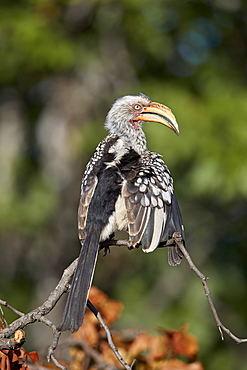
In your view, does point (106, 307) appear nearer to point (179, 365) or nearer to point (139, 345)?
point (139, 345)

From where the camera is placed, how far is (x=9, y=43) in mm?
7410

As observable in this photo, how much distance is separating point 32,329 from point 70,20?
434 cm

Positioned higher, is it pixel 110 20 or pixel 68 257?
pixel 110 20

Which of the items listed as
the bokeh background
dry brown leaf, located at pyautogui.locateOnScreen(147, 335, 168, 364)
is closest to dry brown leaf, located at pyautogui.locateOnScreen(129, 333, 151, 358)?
dry brown leaf, located at pyautogui.locateOnScreen(147, 335, 168, 364)

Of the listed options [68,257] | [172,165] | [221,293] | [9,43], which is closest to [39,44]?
[9,43]

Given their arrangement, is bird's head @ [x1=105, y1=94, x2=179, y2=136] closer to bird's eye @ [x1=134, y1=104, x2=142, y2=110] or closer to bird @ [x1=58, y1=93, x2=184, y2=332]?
bird's eye @ [x1=134, y1=104, x2=142, y2=110]

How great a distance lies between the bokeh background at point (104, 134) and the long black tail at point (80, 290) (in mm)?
4064

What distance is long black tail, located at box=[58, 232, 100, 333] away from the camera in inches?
92.0

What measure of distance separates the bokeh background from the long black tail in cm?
406

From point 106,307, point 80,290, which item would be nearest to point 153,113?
point 106,307

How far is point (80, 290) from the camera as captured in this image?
2.50 meters

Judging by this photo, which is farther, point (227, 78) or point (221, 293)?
point (221, 293)

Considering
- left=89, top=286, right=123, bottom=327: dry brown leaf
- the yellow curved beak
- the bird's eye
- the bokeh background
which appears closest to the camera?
left=89, top=286, right=123, bottom=327: dry brown leaf

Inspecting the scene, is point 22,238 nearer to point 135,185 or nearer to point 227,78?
point 227,78
